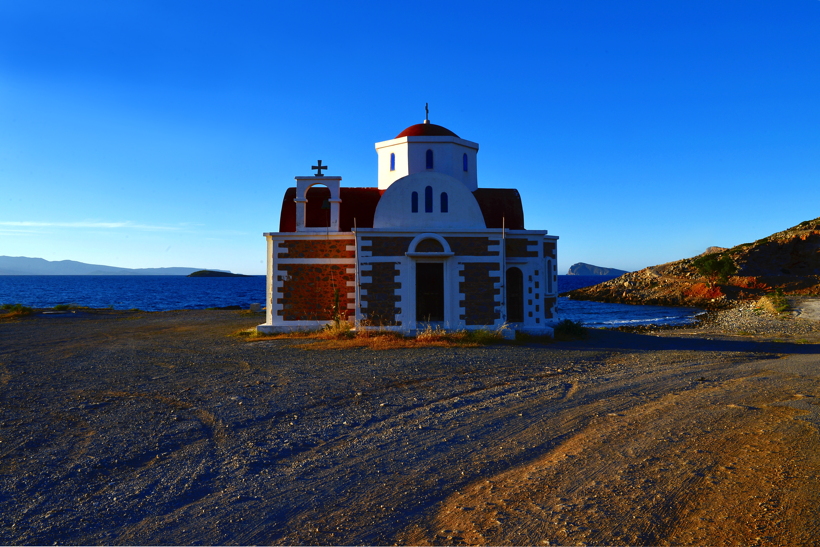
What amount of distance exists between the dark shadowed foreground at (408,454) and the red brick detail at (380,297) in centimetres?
548

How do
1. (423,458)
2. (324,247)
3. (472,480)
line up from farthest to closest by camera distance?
(324,247) < (423,458) < (472,480)

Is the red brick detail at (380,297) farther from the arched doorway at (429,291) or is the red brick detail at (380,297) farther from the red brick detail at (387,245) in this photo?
the arched doorway at (429,291)

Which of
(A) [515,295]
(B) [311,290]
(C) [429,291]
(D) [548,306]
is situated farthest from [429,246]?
(D) [548,306]

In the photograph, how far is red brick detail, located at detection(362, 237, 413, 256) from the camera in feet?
61.9

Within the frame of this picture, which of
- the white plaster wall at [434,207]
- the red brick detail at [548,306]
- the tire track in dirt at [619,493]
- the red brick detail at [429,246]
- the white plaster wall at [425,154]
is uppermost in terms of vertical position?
the white plaster wall at [425,154]

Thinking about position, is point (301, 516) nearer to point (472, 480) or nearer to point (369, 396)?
point (472, 480)

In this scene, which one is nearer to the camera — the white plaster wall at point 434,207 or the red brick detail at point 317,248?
the white plaster wall at point 434,207

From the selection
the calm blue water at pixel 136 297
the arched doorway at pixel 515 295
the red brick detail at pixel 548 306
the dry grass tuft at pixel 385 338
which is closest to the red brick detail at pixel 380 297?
the dry grass tuft at pixel 385 338

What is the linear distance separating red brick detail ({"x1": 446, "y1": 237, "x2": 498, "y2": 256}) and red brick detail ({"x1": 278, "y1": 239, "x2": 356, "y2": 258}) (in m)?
3.73

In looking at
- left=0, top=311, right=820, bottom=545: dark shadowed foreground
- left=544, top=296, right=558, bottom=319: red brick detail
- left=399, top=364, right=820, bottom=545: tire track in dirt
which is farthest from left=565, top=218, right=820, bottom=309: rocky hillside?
left=399, top=364, right=820, bottom=545: tire track in dirt

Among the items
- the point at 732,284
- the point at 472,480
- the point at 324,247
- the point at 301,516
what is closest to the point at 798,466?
the point at 472,480

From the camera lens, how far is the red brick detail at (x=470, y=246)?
18.9m

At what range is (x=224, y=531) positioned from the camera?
462cm

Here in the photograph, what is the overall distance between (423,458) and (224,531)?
100 inches
